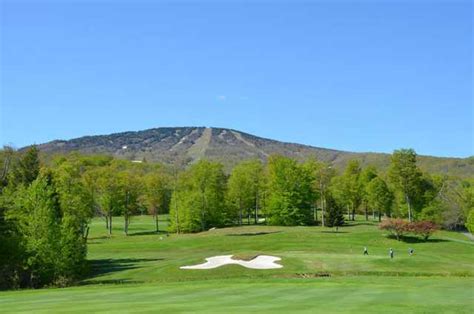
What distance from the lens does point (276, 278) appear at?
37375 mm

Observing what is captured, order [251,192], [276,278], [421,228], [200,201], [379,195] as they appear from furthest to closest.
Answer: [379,195]
[251,192]
[200,201]
[421,228]
[276,278]

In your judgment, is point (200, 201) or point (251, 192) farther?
point (251, 192)

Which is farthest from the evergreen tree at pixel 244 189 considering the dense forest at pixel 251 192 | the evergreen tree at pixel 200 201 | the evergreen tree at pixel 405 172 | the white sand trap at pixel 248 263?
the white sand trap at pixel 248 263

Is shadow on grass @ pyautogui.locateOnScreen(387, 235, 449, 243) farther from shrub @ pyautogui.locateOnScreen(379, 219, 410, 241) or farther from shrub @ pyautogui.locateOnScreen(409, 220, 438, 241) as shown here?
shrub @ pyautogui.locateOnScreen(409, 220, 438, 241)

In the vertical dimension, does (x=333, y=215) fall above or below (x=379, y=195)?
below

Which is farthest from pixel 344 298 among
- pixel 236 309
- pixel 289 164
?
pixel 289 164

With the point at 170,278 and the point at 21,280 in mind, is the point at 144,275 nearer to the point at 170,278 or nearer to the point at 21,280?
the point at 170,278

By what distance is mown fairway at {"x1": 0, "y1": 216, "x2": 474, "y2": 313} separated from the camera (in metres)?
20.5

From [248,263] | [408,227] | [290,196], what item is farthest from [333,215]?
[248,263]

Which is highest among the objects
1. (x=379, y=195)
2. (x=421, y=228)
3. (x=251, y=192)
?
(x=251, y=192)

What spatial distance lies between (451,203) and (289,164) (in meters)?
29.8

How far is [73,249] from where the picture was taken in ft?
151

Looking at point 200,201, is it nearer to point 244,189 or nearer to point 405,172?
point 244,189

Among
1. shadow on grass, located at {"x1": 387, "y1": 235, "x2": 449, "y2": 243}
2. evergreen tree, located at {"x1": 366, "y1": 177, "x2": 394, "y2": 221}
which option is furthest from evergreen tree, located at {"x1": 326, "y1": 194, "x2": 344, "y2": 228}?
evergreen tree, located at {"x1": 366, "y1": 177, "x2": 394, "y2": 221}
